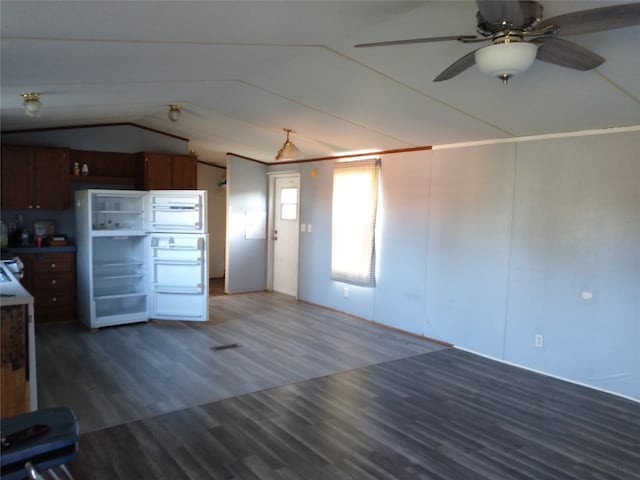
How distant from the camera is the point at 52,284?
5523 millimetres

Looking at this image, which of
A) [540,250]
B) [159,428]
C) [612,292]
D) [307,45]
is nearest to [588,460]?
[612,292]

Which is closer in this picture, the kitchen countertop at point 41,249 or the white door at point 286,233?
the kitchen countertop at point 41,249

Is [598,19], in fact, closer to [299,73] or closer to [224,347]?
[299,73]

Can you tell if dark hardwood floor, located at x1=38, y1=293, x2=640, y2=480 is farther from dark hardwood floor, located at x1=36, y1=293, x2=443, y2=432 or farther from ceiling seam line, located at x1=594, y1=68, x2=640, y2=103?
ceiling seam line, located at x1=594, y1=68, x2=640, y2=103

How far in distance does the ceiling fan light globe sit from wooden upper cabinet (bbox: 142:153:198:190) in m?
4.85

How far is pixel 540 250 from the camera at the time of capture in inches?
166

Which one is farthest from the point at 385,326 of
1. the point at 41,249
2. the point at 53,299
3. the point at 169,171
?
the point at 41,249

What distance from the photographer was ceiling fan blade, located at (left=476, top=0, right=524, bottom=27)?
1.75 m

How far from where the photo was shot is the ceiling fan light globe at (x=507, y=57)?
Answer: 2.03 metres

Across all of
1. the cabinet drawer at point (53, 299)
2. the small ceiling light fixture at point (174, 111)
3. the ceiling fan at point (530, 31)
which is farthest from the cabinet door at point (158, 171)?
the ceiling fan at point (530, 31)

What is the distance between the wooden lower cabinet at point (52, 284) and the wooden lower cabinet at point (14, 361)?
3.33 metres

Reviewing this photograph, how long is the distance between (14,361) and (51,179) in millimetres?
3735

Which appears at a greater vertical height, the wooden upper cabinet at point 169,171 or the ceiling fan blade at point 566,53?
the ceiling fan blade at point 566,53

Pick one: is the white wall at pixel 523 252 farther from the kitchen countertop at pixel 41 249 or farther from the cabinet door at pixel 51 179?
the cabinet door at pixel 51 179
